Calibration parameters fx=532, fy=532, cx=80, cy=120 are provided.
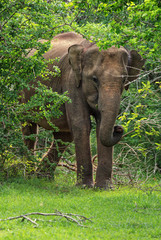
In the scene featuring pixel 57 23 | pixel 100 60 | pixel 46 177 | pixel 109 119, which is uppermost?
pixel 57 23

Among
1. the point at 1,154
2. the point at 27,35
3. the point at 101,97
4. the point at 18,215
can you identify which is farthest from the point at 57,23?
the point at 18,215

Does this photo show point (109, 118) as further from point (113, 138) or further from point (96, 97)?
point (96, 97)

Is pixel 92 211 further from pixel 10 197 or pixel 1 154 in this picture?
pixel 1 154

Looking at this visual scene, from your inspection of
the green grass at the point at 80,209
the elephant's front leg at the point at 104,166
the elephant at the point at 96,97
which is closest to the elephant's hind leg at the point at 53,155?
the green grass at the point at 80,209

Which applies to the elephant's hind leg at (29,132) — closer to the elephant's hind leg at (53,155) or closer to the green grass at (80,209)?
the elephant's hind leg at (53,155)

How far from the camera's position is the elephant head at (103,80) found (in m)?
9.91

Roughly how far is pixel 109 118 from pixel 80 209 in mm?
2363

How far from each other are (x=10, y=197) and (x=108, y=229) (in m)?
Answer: 2.29

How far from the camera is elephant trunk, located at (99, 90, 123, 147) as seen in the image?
9.86 meters

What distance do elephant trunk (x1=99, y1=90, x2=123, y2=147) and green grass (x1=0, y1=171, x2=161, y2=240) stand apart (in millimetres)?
1011

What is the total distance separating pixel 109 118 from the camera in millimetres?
9867

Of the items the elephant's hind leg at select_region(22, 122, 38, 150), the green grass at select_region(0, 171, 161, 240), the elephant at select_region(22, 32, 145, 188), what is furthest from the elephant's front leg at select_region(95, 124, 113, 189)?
the elephant's hind leg at select_region(22, 122, 38, 150)

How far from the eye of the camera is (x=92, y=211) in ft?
26.2

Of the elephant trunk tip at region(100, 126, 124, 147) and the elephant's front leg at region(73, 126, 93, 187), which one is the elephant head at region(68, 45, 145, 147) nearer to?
the elephant trunk tip at region(100, 126, 124, 147)
